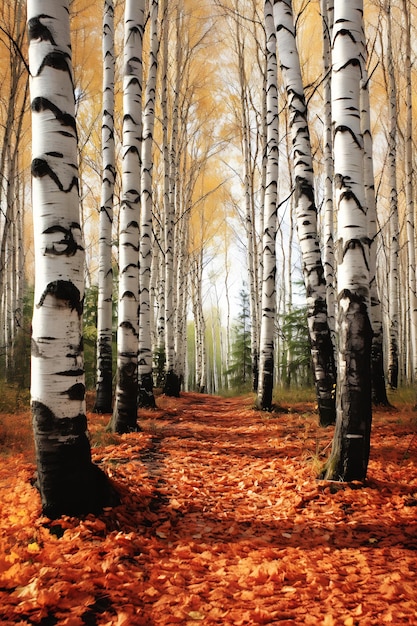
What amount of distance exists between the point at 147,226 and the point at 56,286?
17.9 ft

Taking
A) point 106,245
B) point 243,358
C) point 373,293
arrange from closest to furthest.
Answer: point 106,245 < point 373,293 < point 243,358

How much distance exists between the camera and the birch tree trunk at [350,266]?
10.8ft

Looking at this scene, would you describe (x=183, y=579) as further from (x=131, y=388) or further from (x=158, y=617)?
(x=131, y=388)

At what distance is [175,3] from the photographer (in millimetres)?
11000

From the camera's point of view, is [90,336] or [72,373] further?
[90,336]

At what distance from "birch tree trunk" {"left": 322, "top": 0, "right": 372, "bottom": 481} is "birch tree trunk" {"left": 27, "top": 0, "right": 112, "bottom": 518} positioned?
78.8 inches

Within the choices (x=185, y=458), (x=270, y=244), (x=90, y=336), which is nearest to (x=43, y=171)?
(x=185, y=458)

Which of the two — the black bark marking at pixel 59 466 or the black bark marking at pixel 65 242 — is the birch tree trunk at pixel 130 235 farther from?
the black bark marking at pixel 59 466

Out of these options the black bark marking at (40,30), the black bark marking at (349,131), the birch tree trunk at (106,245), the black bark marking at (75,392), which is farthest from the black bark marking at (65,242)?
the birch tree trunk at (106,245)

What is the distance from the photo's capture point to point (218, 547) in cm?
258

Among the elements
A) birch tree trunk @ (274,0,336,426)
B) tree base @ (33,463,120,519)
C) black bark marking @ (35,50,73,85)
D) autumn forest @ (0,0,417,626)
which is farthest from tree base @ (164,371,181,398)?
black bark marking @ (35,50,73,85)

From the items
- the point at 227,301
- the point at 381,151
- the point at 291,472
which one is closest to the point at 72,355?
the point at 291,472

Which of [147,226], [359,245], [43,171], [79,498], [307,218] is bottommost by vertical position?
[79,498]

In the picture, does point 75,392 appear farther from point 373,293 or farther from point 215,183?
point 215,183
